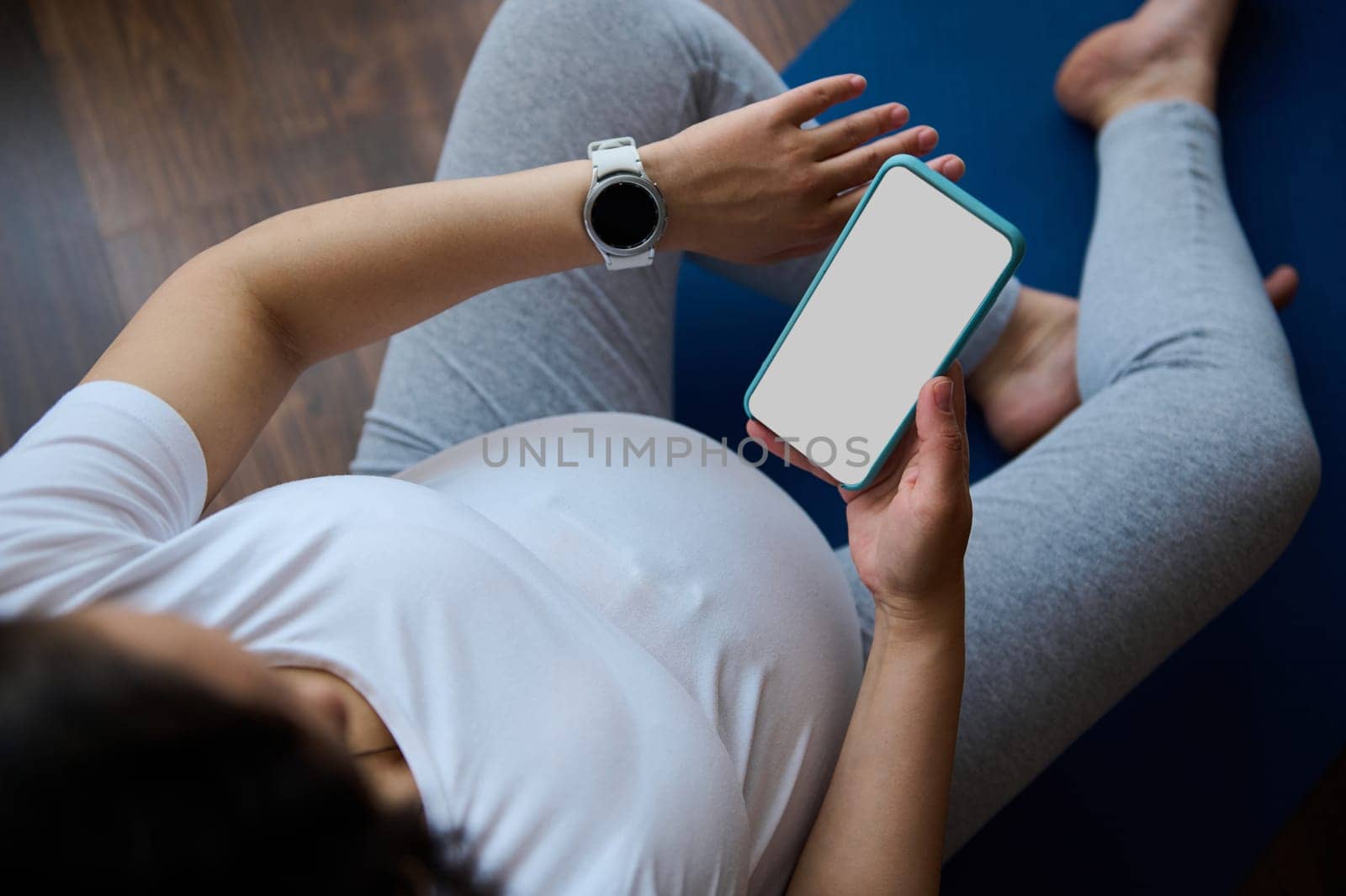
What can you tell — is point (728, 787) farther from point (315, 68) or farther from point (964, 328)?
point (315, 68)

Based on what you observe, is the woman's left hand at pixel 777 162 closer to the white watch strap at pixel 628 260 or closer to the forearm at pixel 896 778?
the white watch strap at pixel 628 260

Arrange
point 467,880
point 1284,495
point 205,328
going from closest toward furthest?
point 467,880 < point 205,328 < point 1284,495

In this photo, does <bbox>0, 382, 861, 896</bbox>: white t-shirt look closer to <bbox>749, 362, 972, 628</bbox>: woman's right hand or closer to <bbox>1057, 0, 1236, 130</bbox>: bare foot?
<bbox>749, 362, 972, 628</bbox>: woman's right hand

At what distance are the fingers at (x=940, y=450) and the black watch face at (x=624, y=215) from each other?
227 millimetres

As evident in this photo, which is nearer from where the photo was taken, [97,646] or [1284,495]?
[97,646]

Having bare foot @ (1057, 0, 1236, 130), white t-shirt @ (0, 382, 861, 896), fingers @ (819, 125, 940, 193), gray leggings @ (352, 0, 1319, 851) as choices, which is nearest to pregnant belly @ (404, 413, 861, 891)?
white t-shirt @ (0, 382, 861, 896)

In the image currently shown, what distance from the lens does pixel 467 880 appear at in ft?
1.33

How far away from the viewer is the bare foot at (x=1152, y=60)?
0.84 meters

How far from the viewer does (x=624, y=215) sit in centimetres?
58

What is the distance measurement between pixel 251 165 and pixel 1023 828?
1.06 meters

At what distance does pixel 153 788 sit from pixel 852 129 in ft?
1.75

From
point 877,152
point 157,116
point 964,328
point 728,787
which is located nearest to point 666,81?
point 877,152

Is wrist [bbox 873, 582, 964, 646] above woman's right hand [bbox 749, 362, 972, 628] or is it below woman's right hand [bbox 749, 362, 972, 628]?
below

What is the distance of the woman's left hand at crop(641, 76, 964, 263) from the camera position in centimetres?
58
